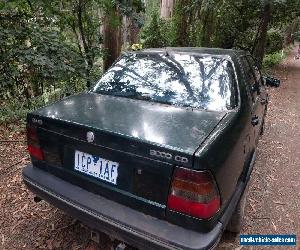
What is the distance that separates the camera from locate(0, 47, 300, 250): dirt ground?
3184mm

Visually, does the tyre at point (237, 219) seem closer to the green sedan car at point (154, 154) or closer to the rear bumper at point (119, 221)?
the green sedan car at point (154, 154)

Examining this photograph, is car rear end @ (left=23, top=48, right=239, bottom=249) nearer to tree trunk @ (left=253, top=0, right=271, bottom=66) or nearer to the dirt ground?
the dirt ground

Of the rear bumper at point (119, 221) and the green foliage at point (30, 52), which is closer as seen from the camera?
the rear bumper at point (119, 221)

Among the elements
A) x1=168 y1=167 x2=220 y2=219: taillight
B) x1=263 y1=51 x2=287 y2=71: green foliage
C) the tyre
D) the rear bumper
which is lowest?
the tyre

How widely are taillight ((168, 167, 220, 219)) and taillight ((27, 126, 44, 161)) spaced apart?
52.8 inches

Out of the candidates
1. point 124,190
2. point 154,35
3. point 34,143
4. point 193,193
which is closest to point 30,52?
point 34,143

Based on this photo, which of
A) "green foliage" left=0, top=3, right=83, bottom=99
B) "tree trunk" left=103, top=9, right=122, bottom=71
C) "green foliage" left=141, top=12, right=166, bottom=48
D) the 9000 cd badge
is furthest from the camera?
"green foliage" left=141, top=12, right=166, bottom=48

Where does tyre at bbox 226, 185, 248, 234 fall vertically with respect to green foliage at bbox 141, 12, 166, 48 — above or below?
below

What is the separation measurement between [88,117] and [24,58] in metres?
3.60

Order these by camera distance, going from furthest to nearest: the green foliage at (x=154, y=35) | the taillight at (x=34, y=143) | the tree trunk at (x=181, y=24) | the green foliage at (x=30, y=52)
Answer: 1. the tree trunk at (x=181, y=24)
2. the green foliage at (x=154, y=35)
3. the green foliage at (x=30, y=52)
4. the taillight at (x=34, y=143)

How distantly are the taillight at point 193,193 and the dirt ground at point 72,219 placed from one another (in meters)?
1.05

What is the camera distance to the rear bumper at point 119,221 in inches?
84.4

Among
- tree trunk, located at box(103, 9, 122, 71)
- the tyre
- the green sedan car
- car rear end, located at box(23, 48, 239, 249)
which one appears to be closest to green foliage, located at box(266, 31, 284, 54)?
tree trunk, located at box(103, 9, 122, 71)

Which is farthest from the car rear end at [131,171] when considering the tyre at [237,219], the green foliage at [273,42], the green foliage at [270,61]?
the green foliage at [273,42]
